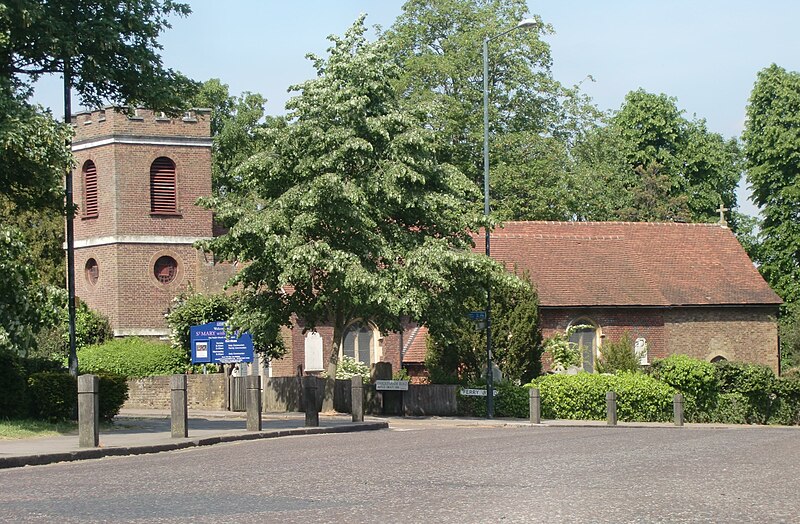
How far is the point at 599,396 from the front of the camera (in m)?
39.4

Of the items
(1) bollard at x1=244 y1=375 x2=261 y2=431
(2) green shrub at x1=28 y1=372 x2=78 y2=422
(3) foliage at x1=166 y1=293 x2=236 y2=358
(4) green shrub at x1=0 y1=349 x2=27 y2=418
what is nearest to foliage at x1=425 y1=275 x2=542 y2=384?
(3) foliage at x1=166 y1=293 x2=236 y2=358

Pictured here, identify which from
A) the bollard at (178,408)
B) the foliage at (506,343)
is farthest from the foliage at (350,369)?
the bollard at (178,408)

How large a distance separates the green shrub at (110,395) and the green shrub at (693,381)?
2117 cm

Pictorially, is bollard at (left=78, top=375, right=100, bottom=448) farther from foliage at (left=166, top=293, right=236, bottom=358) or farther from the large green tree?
the large green tree

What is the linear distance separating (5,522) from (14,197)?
16631mm

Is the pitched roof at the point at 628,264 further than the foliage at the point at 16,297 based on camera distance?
Yes

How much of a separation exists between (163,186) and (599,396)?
23.4 metres

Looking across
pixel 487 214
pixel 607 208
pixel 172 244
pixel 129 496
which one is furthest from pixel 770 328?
pixel 129 496

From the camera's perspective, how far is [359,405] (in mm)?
29578

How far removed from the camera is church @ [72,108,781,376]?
162ft

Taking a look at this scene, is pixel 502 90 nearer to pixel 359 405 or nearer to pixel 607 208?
pixel 607 208

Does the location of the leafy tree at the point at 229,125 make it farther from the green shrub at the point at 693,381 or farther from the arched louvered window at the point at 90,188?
the green shrub at the point at 693,381

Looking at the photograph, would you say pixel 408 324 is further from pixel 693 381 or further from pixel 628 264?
pixel 693 381

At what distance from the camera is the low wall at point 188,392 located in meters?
43.3
